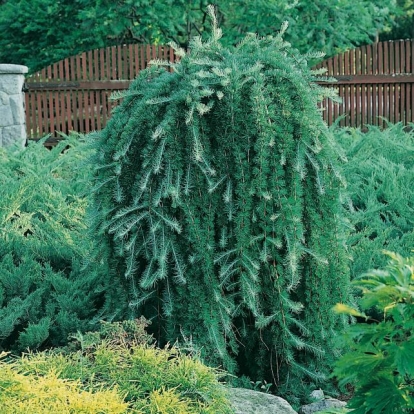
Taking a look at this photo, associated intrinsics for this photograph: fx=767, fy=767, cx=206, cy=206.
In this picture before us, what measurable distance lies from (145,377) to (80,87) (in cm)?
850

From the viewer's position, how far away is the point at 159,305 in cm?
387

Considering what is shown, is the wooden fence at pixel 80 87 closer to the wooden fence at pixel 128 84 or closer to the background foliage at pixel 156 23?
the wooden fence at pixel 128 84

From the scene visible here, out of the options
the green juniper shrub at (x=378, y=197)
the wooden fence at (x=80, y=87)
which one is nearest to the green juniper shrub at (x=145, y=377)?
the green juniper shrub at (x=378, y=197)

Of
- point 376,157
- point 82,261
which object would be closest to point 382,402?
point 82,261

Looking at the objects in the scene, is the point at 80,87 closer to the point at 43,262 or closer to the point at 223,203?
the point at 43,262

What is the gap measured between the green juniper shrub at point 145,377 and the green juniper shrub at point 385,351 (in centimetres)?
75

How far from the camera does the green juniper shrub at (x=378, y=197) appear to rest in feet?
16.2

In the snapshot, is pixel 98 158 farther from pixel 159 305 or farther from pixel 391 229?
pixel 391 229

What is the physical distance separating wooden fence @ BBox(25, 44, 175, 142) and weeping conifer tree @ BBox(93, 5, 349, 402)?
23.7 feet

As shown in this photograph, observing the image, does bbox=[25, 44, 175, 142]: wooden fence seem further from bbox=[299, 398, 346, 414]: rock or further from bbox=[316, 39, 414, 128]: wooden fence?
bbox=[299, 398, 346, 414]: rock

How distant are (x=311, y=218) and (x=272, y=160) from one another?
363mm

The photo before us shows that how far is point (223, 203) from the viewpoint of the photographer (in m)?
3.75

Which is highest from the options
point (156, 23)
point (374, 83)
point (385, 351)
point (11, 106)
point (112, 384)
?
point (156, 23)

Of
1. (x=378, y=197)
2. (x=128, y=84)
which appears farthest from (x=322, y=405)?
(x=128, y=84)
